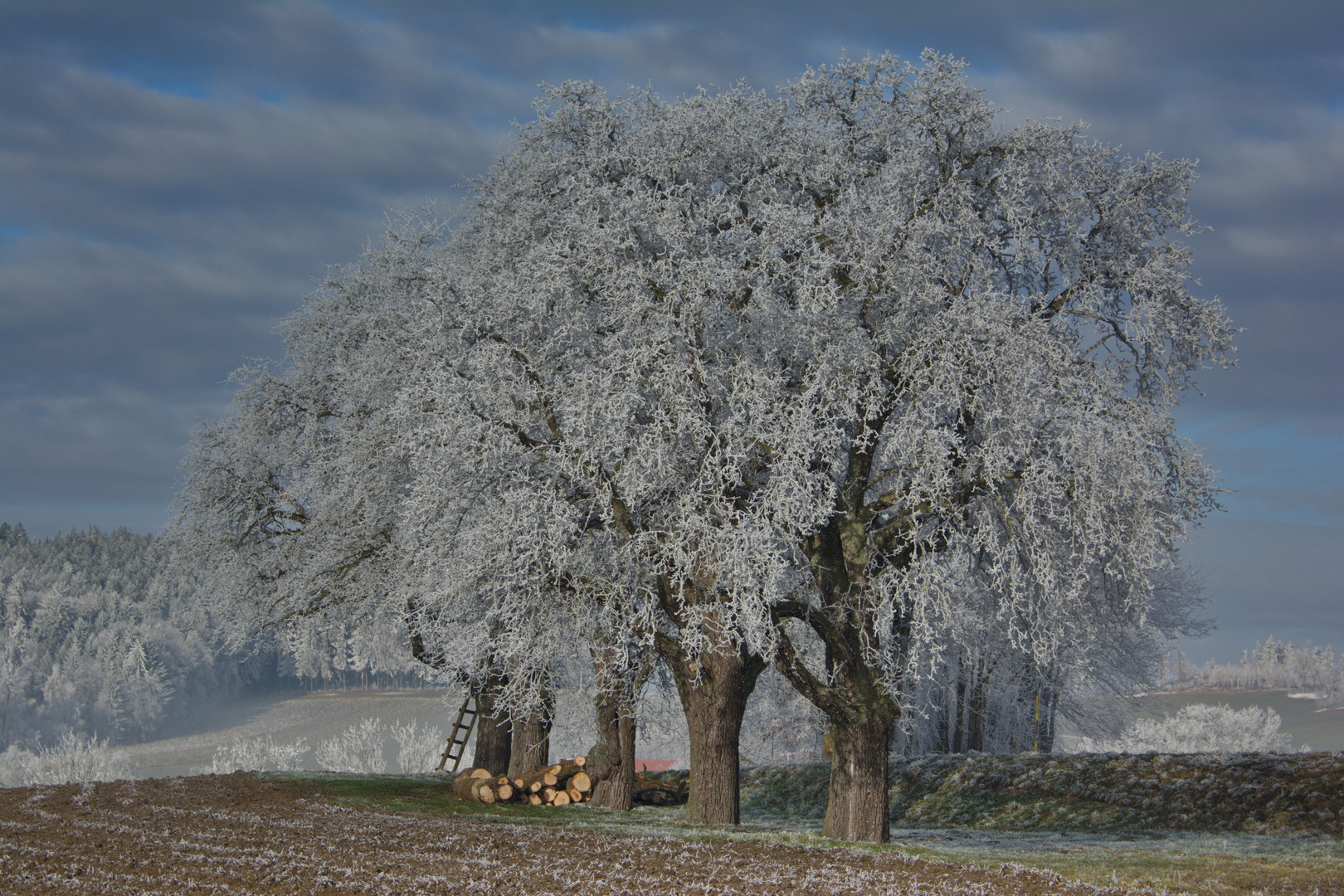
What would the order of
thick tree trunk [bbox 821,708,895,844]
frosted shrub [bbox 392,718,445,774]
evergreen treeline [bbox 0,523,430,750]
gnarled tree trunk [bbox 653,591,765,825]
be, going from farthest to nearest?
1. evergreen treeline [bbox 0,523,430,750]
2. frosted shrub [bbox 392,718,445,774]
3. gnarled tree trunk [bbox 653,591,765,825]
4. thick tree trunk [bbox 821,708,895,844]

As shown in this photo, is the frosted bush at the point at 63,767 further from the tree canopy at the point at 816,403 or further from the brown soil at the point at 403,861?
Answer: the tree canopy at the point at 816,403

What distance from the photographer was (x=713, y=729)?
14.9 meters

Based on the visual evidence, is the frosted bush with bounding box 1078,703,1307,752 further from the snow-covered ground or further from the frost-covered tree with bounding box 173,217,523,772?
the snow-covered ground

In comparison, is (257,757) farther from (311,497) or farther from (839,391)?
(839,391)

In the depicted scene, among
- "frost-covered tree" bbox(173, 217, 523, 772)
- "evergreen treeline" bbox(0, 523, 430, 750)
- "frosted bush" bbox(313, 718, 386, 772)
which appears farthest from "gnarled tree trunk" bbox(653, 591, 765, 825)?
"evergreen treeline" bbox(0, 523, 430, 750)

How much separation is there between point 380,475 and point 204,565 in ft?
26.3

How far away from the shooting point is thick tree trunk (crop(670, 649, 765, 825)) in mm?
14766

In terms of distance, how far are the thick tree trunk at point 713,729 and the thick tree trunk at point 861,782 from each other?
191cm

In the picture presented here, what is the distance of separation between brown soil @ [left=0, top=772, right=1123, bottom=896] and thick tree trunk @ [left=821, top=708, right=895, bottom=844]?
4.71ft

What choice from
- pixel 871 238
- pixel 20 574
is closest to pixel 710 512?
pixel 871 238

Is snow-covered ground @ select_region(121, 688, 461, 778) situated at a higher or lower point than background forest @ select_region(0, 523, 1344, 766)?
lower

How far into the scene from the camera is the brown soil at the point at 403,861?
834cm

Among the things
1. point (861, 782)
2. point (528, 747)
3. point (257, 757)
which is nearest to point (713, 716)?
point (861, 782)

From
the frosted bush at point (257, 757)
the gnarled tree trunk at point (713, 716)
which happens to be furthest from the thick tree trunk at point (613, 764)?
the frosted bush at point (257, 757)
